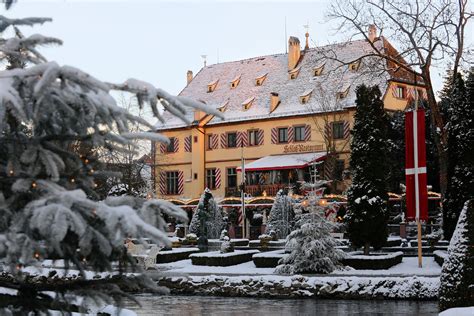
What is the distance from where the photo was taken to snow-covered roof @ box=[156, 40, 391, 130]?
4706cm

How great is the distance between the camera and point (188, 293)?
58.4 feet

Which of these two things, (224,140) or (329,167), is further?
(224,140)

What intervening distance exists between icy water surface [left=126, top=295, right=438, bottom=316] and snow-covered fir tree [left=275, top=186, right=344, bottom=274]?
2823mm

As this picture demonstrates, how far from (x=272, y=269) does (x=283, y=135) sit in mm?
29030

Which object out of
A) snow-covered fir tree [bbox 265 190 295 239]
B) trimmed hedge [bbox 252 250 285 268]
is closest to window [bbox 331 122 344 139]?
snow-covered fir tree [bbox 265 190 295 239]

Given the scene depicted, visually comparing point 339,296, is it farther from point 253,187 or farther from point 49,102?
point 253,187

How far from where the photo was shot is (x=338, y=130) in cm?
4562

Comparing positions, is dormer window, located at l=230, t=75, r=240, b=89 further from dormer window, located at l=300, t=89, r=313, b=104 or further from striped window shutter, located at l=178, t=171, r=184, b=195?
striped window shutter, located at l=178, t=171, r=184, b=195

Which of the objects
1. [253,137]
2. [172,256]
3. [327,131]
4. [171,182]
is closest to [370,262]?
[172,256]

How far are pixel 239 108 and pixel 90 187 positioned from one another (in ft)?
158

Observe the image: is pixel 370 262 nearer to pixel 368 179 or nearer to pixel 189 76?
pixel 368 179

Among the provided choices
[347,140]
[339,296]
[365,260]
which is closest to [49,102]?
[339,296]

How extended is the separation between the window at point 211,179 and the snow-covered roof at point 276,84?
3.81 m

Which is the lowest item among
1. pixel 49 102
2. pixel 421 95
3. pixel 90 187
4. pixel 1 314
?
pixel 1 314
